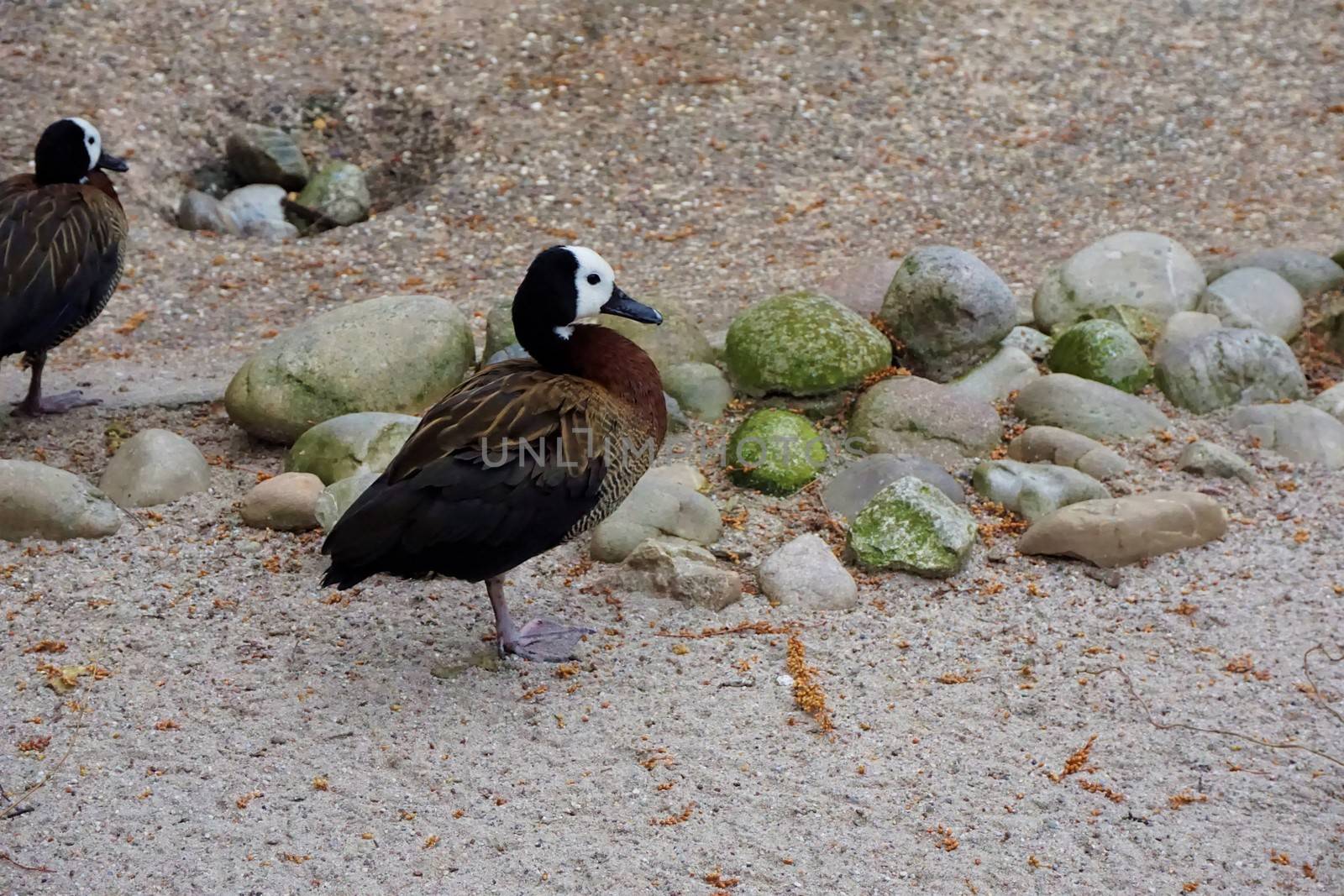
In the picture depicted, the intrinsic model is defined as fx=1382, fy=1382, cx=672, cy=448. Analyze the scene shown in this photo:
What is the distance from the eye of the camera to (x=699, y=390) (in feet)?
21.7

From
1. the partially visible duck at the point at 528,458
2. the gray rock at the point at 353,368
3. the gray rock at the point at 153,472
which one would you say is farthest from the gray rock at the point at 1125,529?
the gray rock at the point at 153,472

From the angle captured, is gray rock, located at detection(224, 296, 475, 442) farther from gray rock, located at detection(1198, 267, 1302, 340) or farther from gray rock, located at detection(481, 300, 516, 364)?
gray rock, located at detection(1198, 267, 1302, 340)

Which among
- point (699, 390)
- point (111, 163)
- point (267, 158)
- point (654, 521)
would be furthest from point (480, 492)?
point (267, 158)

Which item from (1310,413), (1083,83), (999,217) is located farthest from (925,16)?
(1310,413)

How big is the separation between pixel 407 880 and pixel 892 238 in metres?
6.12

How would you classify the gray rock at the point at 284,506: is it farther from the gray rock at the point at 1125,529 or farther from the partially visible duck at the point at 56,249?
the gray rock at the point at 1125,529

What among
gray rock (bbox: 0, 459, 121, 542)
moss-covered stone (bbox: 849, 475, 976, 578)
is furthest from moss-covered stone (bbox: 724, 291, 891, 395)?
gray rock (bbox: 0, 459, 121, 542)

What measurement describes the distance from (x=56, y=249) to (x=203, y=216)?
262 cm

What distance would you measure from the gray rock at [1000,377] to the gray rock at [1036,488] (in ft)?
2.69

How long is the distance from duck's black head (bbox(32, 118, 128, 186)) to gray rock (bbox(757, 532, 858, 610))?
161 inches

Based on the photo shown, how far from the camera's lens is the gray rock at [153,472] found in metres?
5.84

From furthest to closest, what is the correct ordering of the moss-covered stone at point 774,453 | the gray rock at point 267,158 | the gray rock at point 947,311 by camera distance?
the gray rock at point 267,158 → the gray rock at point 947,311 → the moss-covered stone at point 774,453

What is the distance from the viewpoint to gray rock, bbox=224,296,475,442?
20.6 ft

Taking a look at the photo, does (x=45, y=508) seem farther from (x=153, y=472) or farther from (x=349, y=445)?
(x=349, y=445)
